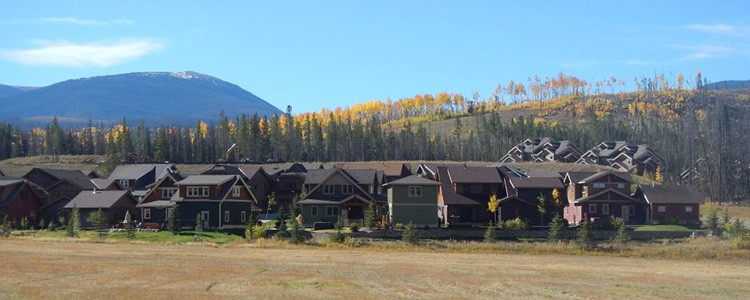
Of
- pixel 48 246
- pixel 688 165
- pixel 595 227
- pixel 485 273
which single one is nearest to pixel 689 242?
pixel 595 227

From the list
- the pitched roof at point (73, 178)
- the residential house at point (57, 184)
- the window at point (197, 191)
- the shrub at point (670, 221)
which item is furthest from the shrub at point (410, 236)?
the pitched roof at point (73, 178)

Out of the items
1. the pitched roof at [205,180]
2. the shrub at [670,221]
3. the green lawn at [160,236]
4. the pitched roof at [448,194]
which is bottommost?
the shrub at [670,221]

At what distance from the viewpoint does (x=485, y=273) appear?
34688 mm

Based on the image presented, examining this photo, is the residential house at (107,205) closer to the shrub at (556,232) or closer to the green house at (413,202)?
the green house at (413,202)

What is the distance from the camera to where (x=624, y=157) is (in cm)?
13875

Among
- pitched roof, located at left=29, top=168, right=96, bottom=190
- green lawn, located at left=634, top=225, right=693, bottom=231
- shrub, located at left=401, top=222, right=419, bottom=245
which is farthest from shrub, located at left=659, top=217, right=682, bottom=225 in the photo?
pitched roof, located at left=29, top=168, right=96, bottom=190

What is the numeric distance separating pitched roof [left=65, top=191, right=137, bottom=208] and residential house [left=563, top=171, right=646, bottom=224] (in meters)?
42.1

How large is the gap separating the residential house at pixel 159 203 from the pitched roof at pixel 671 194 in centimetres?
4308

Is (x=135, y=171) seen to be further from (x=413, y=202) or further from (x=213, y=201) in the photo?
(x=413, y=202)

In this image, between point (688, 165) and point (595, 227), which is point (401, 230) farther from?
point (688, 165)

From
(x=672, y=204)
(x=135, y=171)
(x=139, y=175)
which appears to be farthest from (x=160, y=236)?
(x=672, y=204)

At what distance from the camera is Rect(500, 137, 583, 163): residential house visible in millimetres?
145375

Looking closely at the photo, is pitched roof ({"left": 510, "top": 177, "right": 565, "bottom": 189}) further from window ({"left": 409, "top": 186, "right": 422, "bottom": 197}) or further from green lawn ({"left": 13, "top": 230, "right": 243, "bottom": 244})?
green lawn ({"left": 13, "top": 230, "right": 243, "bottom": 244})

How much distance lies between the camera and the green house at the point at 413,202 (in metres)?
64.1
